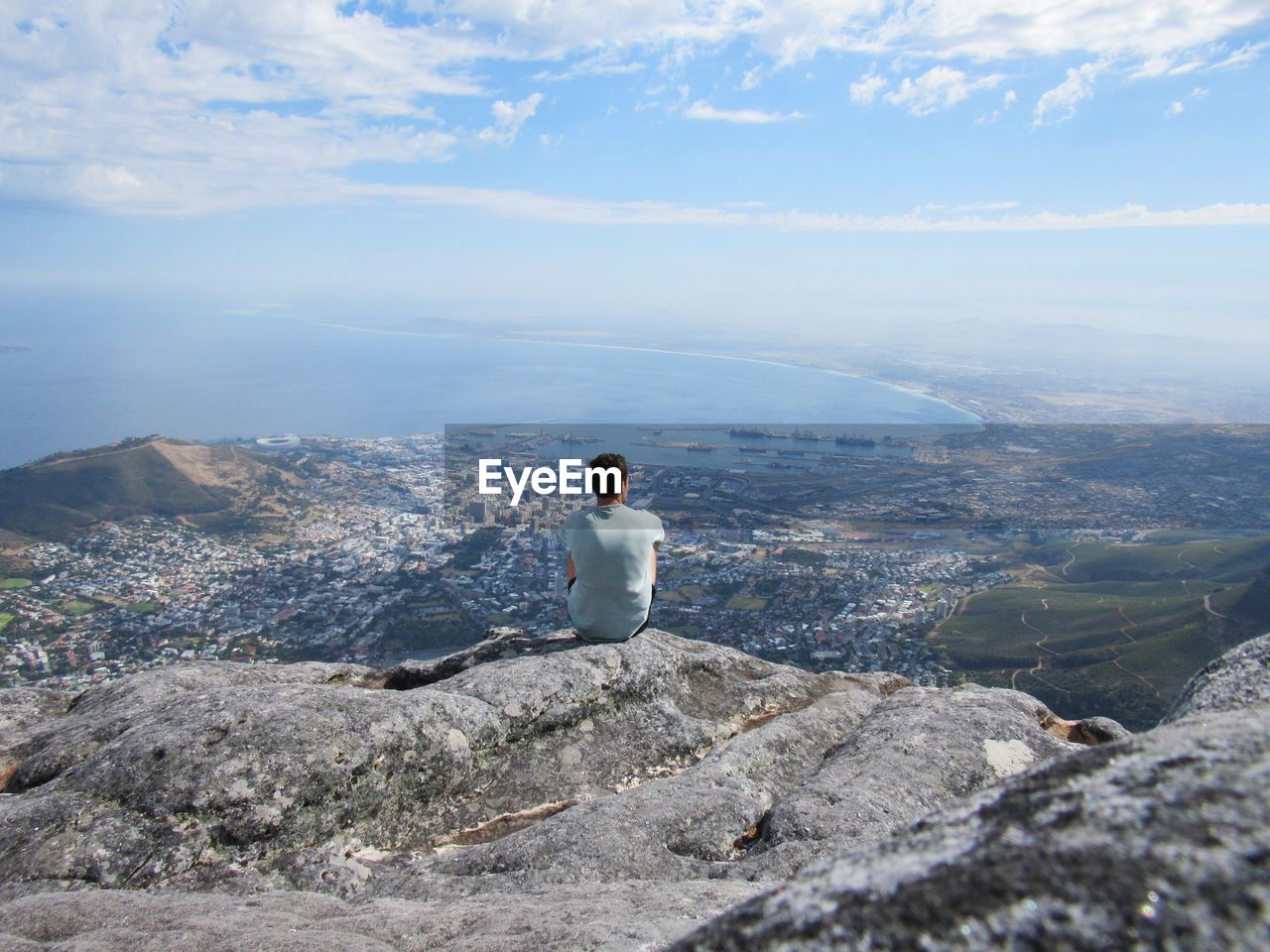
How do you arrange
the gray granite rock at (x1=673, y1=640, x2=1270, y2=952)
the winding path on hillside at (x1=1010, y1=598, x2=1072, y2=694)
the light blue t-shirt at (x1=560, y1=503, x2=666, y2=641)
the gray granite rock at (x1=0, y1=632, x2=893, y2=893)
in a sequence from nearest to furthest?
the gray granite rock at (x1=673, y1=640, x2=1270, y2=952) → the gray granite rock at (x1=0, y1=632, x2=893, y2=893) → the light blue t-shirt at (x1=560, y1=503, x2=666, y2=641) → the winding path on hillside at (x1=1010, y1=598, x2=1072, y2=694)

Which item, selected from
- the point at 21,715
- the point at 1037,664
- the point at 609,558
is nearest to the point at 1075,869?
Answer: the point at 609,558

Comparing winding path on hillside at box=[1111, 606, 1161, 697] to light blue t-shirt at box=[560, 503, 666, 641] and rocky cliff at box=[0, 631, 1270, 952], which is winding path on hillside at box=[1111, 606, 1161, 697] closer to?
rocky cliff at box=[0, 631, 1270, 952]

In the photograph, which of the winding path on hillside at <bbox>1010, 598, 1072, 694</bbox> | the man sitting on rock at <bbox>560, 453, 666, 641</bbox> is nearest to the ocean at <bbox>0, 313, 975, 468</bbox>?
the winding path on hillside at <bbox>1010, 598, 1072, 694</bbox>

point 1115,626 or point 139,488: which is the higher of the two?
point 1115,626

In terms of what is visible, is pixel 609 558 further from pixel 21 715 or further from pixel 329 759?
pixel 21 715

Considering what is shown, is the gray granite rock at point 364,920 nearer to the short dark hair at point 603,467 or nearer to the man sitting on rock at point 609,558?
the man sitting on rock at point 609,558

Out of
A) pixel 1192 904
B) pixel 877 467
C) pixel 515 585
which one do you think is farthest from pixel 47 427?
pixel 1192 904

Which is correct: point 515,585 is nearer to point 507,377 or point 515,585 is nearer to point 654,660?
point 654,660
